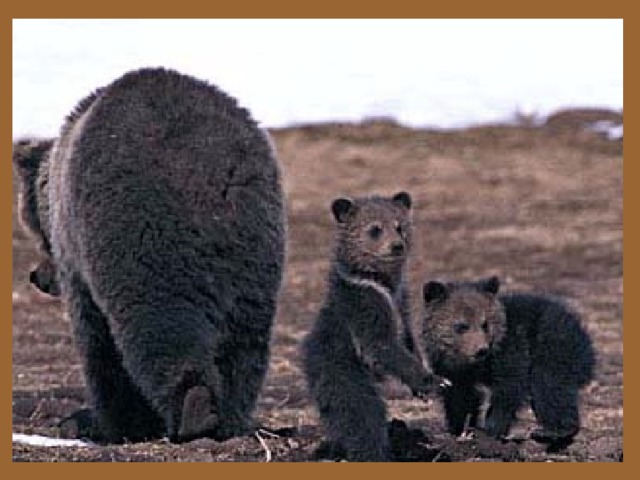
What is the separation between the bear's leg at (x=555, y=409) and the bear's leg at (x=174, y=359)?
1.72 m

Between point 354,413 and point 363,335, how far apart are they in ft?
1.20

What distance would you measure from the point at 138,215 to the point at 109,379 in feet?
3.61

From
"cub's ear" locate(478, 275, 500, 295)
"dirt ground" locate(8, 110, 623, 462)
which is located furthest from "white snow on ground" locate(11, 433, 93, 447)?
"cub's ear" locate(478, 275, 500, 295)

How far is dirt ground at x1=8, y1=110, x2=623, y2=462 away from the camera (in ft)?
27.5

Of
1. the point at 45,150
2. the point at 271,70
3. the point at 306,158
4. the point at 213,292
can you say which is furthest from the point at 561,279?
the point at 213,292

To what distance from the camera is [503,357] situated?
8.80m

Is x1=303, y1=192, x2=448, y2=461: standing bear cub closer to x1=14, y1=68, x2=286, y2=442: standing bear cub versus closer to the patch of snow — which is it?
x1=14, y1=68, x2=286, y2=442: standing bear cub

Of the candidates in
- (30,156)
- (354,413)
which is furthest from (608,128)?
(354,413)

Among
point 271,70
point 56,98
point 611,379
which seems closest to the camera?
point 611,379

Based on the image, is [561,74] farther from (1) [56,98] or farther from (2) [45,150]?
(2) [45,150]

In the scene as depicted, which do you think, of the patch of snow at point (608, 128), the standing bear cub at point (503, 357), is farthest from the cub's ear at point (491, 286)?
the patch of snow at point (608, 128)

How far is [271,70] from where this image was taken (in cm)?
2102

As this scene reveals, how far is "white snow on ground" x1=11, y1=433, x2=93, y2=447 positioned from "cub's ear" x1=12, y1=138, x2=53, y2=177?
174cm

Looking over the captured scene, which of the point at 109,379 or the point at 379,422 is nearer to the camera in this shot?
the point at 379,422
